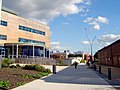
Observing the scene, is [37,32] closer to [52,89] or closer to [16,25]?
[16,25]

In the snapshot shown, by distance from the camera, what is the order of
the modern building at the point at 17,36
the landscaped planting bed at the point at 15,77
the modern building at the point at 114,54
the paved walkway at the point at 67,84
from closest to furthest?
the paved walkway at the point at 67,84 < the landscaped planting bed at the point at 15,77 < the modern building at the point at 114,54 < the modern building at the point at 17,36

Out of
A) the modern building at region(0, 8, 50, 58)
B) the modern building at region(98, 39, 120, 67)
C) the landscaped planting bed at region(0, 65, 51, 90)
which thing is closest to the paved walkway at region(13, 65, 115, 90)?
the landscaped planting bed at region(0, 65, 51, 90)

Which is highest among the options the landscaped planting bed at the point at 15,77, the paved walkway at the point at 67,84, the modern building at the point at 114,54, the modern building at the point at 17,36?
the modern building at the point at 17,36

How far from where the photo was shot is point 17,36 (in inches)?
2462

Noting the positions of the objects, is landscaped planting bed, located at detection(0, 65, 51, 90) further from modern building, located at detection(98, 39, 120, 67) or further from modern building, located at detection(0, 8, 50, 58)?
modern building, located at detection(0, 8, 50, 58)

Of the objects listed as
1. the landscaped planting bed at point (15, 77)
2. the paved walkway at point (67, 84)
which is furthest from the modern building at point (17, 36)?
the paved walkway at point (67, 84)

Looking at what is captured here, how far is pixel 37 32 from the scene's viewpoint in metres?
73.0

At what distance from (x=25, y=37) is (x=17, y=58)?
42.3 feet

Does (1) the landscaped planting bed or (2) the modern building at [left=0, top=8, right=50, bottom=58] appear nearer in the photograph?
(1) the landscaped planting bed

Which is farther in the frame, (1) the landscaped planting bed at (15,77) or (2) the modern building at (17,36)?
(2) the modern building at (17,36)

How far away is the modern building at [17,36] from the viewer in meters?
57.0

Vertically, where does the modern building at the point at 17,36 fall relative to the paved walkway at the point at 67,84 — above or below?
above

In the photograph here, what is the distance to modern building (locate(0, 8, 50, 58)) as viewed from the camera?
57.0m

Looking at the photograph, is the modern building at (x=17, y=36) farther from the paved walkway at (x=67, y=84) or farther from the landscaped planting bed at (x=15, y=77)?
the paved walkway at (x=67, y=84)
